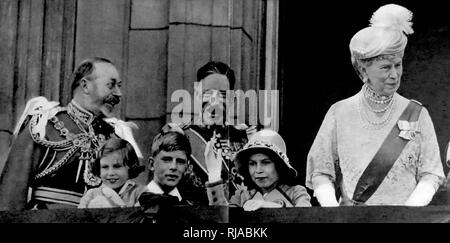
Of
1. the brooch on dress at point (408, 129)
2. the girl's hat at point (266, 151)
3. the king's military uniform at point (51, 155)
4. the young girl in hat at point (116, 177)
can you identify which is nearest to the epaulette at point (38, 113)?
the king's military uniform at point (51, 155)

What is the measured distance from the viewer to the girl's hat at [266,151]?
442 inches

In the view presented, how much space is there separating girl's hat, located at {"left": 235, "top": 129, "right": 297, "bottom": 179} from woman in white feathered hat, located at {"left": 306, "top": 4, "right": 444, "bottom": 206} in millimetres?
203

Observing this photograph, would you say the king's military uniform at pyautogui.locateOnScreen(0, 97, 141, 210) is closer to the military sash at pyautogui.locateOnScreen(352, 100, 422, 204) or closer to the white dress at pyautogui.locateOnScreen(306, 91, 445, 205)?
the white dress at pyautogui.locateOnScreen(306, 91, 445, 205)

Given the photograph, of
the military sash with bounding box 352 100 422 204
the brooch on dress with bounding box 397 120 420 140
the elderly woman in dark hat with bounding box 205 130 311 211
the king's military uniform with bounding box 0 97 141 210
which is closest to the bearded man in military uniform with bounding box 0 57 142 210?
the king's military uniform with bounding box 0 97 141 210

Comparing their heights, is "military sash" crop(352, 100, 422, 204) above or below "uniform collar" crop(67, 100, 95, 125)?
below

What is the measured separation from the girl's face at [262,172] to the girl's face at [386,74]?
114 centimetres

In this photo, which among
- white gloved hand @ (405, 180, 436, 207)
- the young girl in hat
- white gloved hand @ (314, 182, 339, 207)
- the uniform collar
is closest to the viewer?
white gloved hand @ (405, 180, 436, 207)

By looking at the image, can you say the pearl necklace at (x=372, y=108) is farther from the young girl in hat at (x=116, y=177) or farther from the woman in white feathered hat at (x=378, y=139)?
the young girl in hat at (x=116, y=177)

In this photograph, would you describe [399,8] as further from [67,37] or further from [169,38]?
[67,37]

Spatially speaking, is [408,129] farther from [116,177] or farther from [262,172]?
[116,177]

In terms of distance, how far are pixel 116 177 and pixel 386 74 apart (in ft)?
8.34

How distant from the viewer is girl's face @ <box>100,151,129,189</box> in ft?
37.2

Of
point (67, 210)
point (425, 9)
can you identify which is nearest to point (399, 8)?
point (425, 9)

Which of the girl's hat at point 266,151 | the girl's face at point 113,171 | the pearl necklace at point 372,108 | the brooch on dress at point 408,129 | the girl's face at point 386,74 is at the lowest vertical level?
the girl's face at point 113,171
